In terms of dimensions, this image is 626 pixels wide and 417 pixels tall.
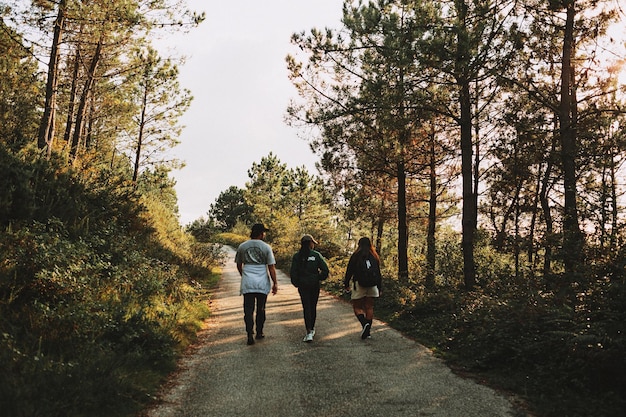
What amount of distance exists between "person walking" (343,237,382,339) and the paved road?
0.41 m

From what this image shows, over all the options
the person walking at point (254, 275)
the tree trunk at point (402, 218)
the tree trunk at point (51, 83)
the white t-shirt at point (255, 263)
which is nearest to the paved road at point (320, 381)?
the person walking at point (254, 275)

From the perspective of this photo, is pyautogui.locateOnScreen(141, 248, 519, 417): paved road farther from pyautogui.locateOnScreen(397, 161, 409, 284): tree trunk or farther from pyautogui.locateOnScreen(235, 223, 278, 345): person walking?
pyautogui.locateOnScreen(397, 161, 409, 284): tree trunk

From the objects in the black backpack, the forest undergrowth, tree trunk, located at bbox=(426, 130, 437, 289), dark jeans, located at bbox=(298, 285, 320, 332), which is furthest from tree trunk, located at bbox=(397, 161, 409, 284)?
dark jeans, located at bbox=(298, 285, 320, 332)

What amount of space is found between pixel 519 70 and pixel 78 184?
1209 cm

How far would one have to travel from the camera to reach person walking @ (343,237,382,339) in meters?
8.42

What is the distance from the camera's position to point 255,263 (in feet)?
26.0

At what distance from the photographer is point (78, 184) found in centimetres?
1188

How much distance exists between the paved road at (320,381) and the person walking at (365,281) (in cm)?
41

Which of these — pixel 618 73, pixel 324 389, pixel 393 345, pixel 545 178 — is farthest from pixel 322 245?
pixel 324 389

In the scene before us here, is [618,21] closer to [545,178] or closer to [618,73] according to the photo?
[618,73]

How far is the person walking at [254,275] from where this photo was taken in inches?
306

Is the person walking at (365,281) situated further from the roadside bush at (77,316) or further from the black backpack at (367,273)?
the roadside bush at (77,316)

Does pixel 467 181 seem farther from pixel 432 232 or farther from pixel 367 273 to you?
pixel 432 232

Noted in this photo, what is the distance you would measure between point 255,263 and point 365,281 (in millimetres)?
2121
